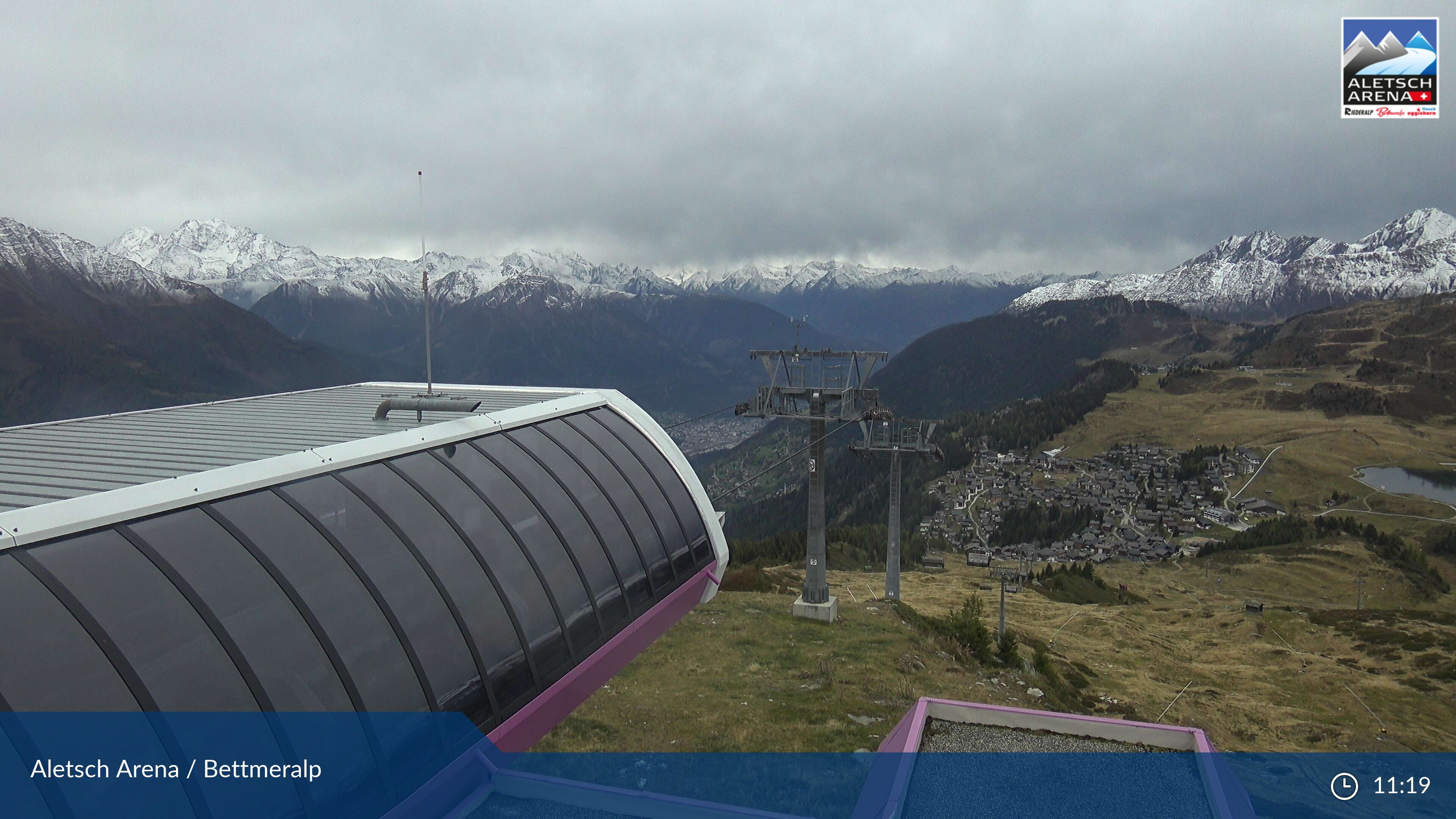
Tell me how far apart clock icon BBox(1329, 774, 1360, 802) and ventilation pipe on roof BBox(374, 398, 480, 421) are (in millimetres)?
35787

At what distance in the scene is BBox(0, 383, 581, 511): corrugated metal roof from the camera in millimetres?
10266

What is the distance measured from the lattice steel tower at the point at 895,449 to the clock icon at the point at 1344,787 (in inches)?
808

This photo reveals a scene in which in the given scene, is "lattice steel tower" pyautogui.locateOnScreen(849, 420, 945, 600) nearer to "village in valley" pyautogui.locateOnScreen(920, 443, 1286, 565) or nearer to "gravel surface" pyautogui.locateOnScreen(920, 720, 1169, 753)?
"gravel surface" pyautogui.locateOnScreen(920, 720, 1169, 753)

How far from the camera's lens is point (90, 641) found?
24.8ft

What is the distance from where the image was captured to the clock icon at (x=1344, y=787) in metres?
30.5

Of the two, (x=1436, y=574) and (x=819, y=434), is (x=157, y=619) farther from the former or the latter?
(x=1436, y=574)

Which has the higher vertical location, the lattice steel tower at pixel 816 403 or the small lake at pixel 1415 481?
the lattice steel tower at pixel 816 403

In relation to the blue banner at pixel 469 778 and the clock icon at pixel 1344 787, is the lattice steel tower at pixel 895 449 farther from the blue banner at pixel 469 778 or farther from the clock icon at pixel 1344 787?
the blue banner at pixel 469 778

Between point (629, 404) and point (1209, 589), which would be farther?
point (1209, 589)

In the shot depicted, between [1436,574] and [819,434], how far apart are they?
157449 mm

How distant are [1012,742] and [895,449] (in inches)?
1120

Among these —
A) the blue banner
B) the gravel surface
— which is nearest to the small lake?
the gravel surface

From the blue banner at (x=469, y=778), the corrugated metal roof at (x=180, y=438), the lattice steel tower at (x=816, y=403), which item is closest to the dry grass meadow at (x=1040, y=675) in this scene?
the lattice steel tower at (x=816, y=403)

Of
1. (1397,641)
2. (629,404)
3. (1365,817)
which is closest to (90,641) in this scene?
(629,404)
